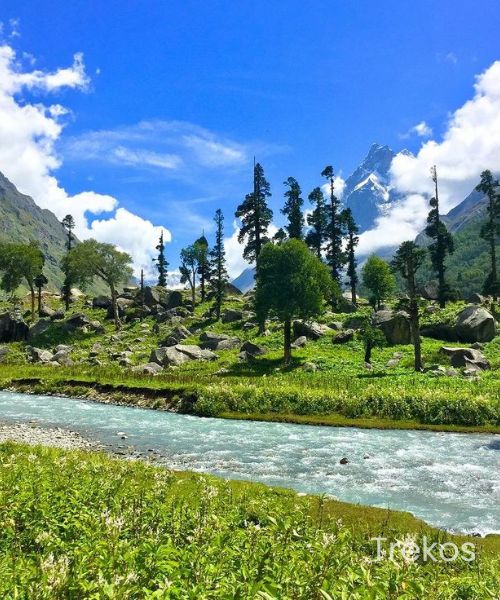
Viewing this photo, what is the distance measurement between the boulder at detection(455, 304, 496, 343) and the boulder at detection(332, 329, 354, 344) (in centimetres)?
1290

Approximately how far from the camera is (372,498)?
1933 cm

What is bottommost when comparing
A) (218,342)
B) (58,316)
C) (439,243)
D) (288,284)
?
(218,342)

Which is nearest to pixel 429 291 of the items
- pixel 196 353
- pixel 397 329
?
pixel 397 329

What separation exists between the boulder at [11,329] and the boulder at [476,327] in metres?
68.4

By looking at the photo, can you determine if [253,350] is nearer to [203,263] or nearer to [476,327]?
[476,327]

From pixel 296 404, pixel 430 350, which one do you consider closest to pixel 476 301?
pixel 430 350

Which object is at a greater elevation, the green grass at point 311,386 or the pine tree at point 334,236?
the pine tree at point 334,236

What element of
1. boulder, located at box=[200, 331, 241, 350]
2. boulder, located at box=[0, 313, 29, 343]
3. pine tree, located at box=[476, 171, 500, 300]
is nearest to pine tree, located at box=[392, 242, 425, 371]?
boulder, located at box=[200, 331, 241, 350]

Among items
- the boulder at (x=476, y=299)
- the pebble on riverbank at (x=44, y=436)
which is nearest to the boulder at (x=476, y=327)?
the boulder at (x=476, y=299)

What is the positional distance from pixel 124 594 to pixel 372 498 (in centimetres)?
1640

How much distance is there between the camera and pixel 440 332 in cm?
6275

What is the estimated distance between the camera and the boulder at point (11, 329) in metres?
83.2

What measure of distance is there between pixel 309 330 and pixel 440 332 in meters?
16.9

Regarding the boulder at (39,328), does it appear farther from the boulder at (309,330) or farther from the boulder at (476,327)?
the boulder at (476,327)
